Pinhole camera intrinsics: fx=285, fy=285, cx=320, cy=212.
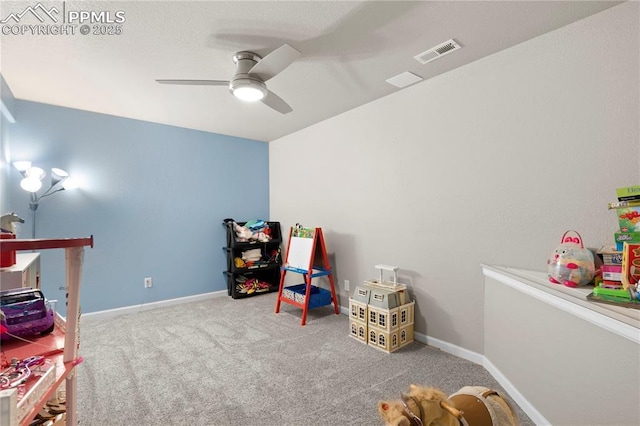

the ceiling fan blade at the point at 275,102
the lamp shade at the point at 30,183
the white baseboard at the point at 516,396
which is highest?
the ceiling fan blade at the point at 275,102

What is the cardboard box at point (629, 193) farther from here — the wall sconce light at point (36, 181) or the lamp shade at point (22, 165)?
the lamp shade at point (22, 165)

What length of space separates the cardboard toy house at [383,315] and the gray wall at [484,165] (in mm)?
160

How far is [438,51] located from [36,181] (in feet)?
12.2

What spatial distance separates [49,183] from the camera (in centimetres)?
298

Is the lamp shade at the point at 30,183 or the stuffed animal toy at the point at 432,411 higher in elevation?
the lamp shade at the point at 30,183

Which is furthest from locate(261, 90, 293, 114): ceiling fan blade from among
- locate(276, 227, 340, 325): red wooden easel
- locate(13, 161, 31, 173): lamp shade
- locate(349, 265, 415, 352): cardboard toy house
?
locate(13, 161, 31, 173): lamp shade

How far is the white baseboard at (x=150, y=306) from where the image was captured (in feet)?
10.6

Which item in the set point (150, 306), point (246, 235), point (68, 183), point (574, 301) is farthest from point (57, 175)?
point (574, 301)

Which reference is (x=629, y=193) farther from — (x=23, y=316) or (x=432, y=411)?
(x=23, y=316)

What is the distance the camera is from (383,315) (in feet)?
7.84

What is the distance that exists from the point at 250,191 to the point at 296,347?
2.62 m

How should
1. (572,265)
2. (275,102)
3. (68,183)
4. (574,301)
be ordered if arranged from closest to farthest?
(574,301)
(572,265)
(275,102)
(68,183)

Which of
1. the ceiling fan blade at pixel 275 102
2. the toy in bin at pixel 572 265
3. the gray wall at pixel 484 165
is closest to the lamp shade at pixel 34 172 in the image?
the ceiling fan blade at pixel 275 102

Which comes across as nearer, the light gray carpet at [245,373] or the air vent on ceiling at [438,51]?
the light gray carpet at [245,373]
